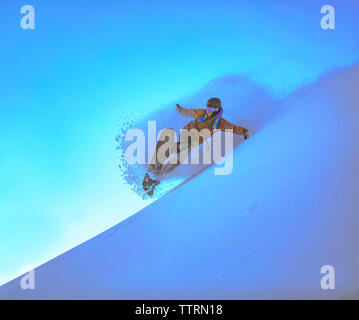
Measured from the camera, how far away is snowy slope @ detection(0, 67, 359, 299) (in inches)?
23.7

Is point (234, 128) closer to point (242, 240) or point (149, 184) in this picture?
point (149, 184)

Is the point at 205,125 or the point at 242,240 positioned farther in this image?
the point at 205,125

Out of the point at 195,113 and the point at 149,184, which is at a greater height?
the point at 195,113

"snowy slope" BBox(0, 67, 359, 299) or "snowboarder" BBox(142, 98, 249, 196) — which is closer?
"snowy slope" BBox(0, 67, 359, 299)

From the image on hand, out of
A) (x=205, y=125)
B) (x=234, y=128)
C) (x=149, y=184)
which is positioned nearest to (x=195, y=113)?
(x=205, y=125)

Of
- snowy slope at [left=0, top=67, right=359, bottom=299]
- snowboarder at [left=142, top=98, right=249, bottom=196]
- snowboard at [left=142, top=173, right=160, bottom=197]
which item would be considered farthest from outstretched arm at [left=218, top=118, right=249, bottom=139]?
snowboard at [left=142, top=173, right=160, bottom=197]

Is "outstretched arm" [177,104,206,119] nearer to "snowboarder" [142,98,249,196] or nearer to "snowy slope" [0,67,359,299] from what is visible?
"snowboarder" [142,98,249,196]

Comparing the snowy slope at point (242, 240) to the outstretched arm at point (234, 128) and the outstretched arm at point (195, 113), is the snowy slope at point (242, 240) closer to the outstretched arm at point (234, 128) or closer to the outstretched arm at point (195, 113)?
the outstretched arm at point (234, 128)

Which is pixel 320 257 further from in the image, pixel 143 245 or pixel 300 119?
pixel 300 119

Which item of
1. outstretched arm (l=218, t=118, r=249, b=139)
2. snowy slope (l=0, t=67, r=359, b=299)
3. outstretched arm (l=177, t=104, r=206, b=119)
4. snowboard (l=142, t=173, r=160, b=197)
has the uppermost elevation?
outstretched arm (l=177, t=104, r=206, b=119)

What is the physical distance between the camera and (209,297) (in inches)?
23.0

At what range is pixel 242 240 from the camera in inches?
28.8

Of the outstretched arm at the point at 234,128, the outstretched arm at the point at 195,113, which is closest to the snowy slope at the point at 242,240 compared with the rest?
the outstretched arm at the point at 234,128

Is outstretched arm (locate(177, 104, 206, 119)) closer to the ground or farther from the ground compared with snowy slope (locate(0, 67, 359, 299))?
farther from the ground
